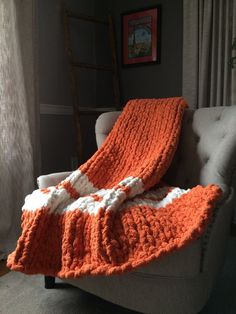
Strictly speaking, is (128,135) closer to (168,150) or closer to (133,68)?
(168,150)

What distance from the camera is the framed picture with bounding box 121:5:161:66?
2256 millimetres

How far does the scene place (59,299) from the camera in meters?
1.34

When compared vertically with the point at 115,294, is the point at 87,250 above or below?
above

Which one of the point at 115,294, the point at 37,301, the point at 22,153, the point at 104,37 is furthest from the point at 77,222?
the point at 104,37

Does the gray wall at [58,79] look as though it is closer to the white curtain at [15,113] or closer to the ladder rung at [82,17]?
the ladder rung at [82,17]

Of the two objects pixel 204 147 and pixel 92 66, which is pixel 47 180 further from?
pixel 92 66

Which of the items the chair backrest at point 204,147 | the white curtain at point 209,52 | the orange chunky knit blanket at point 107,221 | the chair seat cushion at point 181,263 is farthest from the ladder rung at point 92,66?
the chair seat cushion at point 181,263

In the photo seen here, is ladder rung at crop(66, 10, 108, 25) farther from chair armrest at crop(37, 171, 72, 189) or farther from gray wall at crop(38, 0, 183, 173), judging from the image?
chair armrest at crop(37, 171, 72, 189)

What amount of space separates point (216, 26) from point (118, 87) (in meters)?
0.83

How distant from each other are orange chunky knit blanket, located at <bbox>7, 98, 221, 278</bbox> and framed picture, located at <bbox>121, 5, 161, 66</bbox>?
1.18 metres

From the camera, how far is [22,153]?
1786 millimetres

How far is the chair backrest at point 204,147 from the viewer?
1295mm

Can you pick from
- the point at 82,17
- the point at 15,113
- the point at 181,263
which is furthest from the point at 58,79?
the point at 181,263

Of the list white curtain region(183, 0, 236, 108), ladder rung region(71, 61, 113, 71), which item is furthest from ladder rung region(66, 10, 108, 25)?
white curtain region(183, 0, 236, 108)
